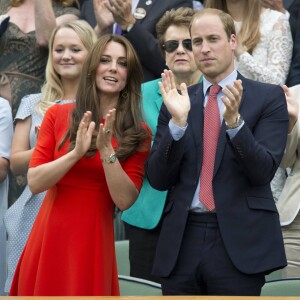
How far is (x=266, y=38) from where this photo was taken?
6.30m

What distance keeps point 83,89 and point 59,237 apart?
818 mm

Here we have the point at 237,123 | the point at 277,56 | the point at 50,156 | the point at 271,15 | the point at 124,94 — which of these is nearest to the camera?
the point at 237,123

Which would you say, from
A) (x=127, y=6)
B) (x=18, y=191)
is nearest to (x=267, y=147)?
(x=127, y=6)

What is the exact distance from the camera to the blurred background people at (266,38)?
6.23m

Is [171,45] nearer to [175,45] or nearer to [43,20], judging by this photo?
[175,45]

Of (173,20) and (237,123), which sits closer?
(237,123)

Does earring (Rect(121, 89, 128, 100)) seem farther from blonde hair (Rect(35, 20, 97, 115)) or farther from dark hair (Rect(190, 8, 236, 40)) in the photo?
blonde hair (Rect(35, 20, 97, 115))

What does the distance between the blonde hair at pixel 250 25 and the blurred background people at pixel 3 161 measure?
1591 mm

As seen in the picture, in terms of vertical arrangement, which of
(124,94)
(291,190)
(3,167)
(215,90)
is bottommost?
(291,190)

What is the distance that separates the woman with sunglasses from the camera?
221 inches

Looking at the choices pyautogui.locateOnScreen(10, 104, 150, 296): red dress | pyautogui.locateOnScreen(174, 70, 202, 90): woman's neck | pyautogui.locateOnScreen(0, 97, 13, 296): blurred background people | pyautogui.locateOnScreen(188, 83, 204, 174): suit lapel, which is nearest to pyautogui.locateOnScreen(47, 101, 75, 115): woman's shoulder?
pyautogui.locateOnScreen(10, 104, 150, 296): red dress

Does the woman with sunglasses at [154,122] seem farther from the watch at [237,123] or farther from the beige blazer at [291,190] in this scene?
the watch at [237,123]

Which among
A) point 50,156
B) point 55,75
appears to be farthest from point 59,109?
point 55,75

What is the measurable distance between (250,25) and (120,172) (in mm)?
2008
